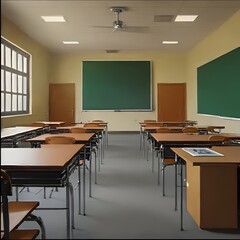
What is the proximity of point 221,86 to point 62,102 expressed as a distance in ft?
22.6

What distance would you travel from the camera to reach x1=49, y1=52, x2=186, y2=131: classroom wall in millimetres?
13227

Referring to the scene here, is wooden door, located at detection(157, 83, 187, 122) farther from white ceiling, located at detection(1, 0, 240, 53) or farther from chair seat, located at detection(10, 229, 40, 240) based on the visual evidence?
chair seat, located at detection(10, 229, 40, 240)

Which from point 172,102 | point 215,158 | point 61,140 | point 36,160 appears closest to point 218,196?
point 215,158

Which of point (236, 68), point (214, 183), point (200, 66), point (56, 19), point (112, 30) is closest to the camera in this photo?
Answer: point (214, 183)

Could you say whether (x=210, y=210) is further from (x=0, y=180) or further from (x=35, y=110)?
(x=35, y=110)

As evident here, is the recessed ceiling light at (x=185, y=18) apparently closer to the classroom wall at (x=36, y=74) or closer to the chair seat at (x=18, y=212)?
the classroom wall at (x=36, y=74)

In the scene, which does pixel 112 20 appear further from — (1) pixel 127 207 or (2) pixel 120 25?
(1) pixel 127 207

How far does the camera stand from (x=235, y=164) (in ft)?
8.45

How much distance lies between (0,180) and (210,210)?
2.06m

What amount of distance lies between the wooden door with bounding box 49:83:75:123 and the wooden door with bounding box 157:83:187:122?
3565 mm

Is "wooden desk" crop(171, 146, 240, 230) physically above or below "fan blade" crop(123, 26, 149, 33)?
below

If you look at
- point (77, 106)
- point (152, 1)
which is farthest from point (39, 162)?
point (77, 106)

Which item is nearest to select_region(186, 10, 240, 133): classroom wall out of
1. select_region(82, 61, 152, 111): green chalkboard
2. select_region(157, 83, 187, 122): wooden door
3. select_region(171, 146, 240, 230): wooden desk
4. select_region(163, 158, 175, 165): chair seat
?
select_region(157, 83, 187, 122): wooden door

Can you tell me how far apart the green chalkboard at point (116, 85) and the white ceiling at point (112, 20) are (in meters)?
1.09
